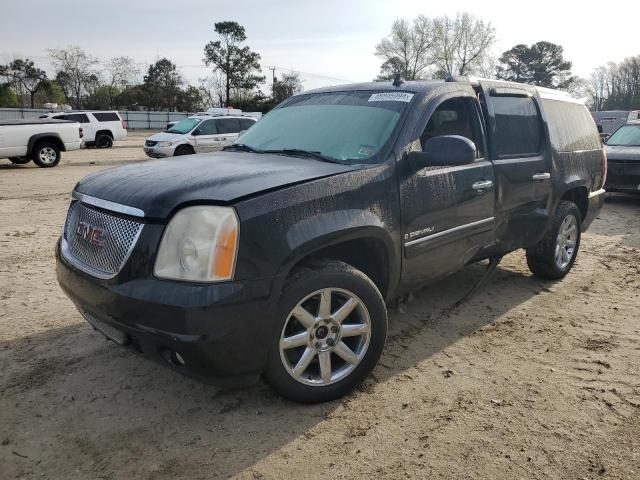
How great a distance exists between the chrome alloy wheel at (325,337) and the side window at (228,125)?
15.8 metres

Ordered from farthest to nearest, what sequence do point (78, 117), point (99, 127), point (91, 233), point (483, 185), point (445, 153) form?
point (99, 127)
point (78, 117)
point (483, 185)
point (445, 153)
point (91, 233)

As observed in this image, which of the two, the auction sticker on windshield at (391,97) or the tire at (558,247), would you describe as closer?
the auction sticker on windshield at (391,97)

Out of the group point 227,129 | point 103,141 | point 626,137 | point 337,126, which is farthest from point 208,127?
point 337,126

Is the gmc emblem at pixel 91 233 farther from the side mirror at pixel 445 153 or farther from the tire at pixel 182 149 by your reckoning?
the tire at pixel 182 149

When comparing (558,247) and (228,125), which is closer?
(558,247)

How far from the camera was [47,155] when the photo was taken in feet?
52.8

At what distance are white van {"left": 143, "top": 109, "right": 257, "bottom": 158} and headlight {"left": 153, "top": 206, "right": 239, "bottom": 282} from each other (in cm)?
1492

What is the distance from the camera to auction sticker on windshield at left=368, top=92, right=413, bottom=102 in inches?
143

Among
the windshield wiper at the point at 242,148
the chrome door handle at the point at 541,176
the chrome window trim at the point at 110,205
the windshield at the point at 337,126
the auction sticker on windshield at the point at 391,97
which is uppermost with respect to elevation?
the auction sticker on windshield at the point at 391,97

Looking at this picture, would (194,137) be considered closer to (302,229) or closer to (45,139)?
(45,139)

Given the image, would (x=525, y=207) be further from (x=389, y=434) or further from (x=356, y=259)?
(x=389, y=434)

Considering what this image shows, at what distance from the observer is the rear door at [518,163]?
166 inches

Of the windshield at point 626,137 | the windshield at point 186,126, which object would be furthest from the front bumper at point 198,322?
the windshield at point 186,126

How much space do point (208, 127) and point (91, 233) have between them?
15414mm
